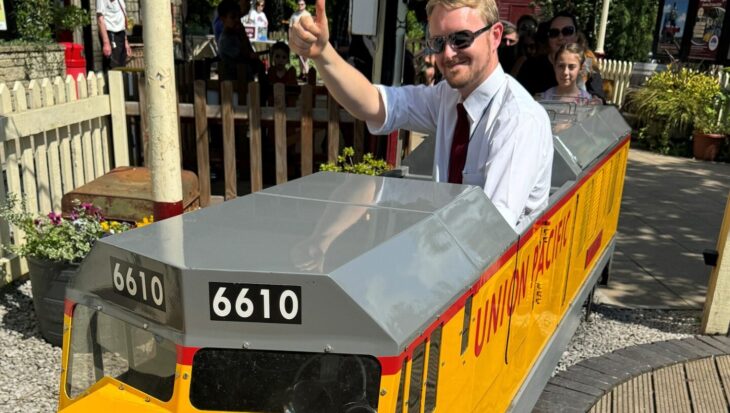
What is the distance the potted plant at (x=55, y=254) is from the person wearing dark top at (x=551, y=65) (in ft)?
12.6

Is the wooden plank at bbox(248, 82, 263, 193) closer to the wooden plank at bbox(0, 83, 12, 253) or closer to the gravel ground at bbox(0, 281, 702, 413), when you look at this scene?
the wooden plank at bbox(0, 83, 12, 253)

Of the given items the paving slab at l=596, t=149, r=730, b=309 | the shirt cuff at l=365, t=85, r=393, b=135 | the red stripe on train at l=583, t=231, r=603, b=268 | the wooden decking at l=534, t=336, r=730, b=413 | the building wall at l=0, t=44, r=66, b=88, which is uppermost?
the shirt cuff at l=365, t=85, r=393, b=135

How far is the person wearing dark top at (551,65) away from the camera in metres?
5.66

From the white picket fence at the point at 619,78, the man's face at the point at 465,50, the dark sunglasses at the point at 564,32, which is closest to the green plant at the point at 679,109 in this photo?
the white picket fence at the point at 619,78

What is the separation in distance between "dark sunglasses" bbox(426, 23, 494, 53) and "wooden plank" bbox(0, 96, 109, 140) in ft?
11.3

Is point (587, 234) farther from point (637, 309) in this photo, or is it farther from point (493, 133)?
point (493, 133)

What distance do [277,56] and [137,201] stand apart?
15.6ft

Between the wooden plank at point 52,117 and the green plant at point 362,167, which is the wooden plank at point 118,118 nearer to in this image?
the wooden plank at point 52,117

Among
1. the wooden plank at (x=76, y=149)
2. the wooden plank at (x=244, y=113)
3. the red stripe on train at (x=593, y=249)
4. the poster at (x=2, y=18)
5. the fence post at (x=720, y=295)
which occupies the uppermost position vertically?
the poster at (x=2, y=18)

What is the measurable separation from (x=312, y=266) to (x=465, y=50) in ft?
3.96

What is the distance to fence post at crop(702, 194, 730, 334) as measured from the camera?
4.58 metres

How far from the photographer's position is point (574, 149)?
3721mm

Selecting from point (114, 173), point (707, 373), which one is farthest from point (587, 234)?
point (114, 173)

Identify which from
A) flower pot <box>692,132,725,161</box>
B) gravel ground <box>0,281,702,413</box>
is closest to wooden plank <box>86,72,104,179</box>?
gravel ground <box>0,281,702,413</box>
